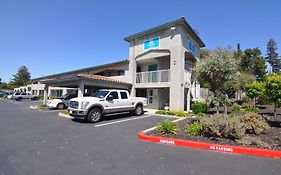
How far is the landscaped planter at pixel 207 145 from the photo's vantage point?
224 inches

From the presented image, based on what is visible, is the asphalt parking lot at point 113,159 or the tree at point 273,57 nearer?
the asphalt parking lot at point 113,159

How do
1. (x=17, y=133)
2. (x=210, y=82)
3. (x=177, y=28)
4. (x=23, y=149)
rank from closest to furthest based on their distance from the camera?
(x=23, y=149) < (x=17, y=133) < (x=210, y=82) < (x=177, y=28)

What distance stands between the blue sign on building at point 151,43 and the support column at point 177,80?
222 centimetres

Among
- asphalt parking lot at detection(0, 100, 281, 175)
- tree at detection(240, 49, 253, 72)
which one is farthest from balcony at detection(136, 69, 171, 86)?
tree at detection(240, 49, 253, 72)

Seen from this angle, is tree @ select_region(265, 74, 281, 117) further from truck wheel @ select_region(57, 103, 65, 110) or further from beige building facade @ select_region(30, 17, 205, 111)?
truck wheel @ select_region(57, 103, 65, 110)

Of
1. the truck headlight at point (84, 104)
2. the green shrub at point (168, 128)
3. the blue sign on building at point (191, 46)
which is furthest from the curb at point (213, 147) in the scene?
the blue sign on building at point (191, 46)

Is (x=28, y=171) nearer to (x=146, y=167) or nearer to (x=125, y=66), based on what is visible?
(x=146, y=167)

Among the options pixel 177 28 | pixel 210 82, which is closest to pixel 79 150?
pixel 210 82

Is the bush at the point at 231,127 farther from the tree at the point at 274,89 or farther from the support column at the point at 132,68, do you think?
the support column at the point at 132,68

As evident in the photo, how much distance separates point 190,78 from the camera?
1817cm

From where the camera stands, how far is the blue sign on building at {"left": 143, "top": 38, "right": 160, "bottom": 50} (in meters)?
17.6

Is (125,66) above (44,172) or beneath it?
above

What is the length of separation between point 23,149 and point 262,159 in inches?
296

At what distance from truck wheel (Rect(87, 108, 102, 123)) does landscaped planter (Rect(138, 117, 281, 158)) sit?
472 centimetres
